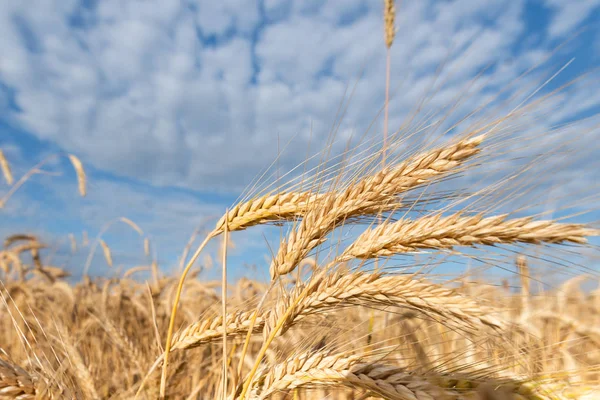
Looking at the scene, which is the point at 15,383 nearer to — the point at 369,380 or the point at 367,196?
the point at 369,380

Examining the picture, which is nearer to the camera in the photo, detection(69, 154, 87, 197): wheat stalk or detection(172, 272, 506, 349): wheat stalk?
detection(172, 272, 506, 349): wheat stalk

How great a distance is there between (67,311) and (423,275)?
4.27 meters

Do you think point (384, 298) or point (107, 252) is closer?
point (384, 298)

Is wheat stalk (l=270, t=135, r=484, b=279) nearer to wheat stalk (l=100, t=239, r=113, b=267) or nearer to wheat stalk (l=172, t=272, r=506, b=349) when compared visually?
wheat stalk (l=172, t=272, r=506, b=349)

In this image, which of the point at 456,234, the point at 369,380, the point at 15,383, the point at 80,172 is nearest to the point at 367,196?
the point at 456,234

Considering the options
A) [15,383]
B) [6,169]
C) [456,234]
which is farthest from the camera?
[6,169]

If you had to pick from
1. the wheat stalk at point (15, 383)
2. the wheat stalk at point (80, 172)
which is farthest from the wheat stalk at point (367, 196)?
the wheat stalk at point (80, 172)

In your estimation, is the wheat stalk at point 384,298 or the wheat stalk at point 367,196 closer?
the wheat stalk at point 384,298

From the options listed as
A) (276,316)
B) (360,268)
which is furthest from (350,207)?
(276,316)

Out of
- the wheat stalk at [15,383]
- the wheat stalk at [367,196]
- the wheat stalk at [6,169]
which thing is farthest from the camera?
the wheat stalk at [6,169]

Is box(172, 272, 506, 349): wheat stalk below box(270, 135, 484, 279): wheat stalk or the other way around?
below

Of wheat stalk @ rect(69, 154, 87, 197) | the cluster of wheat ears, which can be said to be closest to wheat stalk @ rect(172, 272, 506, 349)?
the cluster of wheat ears

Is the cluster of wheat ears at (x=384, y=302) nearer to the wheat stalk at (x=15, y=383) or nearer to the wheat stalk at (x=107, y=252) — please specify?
the wheat stalk at (x=15, y=383)

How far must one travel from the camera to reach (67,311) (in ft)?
14.0
